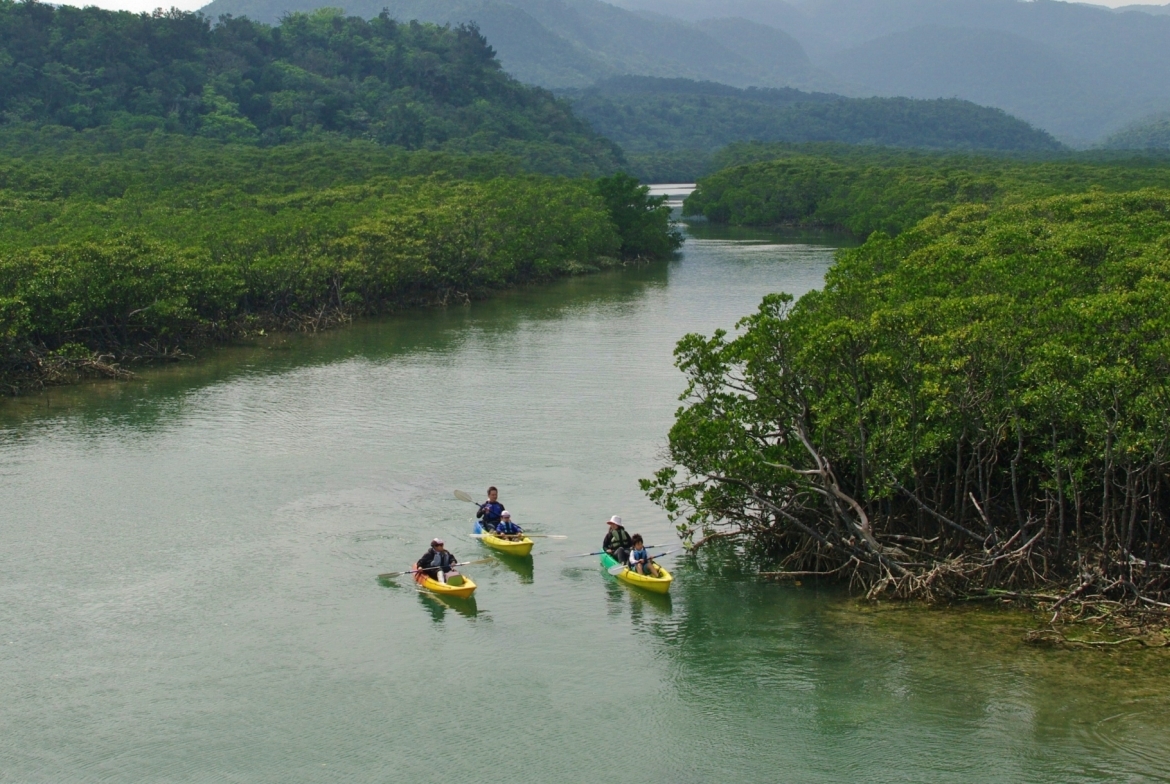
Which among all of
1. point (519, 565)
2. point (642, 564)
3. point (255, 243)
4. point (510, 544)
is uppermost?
point (255, 243)

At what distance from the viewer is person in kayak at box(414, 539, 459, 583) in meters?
23.7

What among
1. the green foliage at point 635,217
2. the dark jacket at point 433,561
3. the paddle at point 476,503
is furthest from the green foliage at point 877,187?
the dark jacket at point 433,561

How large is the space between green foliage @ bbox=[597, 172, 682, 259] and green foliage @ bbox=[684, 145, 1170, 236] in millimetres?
14856

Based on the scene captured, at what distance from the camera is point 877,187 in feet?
331

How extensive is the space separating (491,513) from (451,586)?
353 centimetres

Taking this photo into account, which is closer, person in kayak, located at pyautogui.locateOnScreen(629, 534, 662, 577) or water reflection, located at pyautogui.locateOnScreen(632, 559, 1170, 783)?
water reflection, located at pyautogui.locateOnScreen(632, 559, 1170, 783)

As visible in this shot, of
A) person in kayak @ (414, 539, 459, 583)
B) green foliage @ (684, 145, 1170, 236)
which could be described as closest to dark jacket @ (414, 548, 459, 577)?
person in kayak @ (414, 539, 459, 583)

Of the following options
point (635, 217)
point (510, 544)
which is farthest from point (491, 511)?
point (635, 217)

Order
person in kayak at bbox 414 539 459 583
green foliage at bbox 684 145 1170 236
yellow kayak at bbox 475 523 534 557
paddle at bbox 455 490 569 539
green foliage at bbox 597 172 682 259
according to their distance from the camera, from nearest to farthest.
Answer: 1. person in kayak at bbox 414 539 459 583
2. yellow kayak at bbox 475 523 534 557
3. paddle at bbox 455 490 569 539
4. green foliage at bbox 597 172 682 259
5. green foliage at bbox 684 145 1170 236

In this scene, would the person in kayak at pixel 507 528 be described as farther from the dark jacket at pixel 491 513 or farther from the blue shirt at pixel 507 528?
the dark jacket at pixel 491 513

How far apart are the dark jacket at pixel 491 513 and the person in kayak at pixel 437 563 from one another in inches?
109

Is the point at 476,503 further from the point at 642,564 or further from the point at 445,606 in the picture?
the point at 642,564

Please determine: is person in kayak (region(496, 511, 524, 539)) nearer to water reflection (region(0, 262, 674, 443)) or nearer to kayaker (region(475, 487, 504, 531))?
kayaker (region(475, 487, 504, 531))

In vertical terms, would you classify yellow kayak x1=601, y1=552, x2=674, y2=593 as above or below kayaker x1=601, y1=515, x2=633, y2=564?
below
